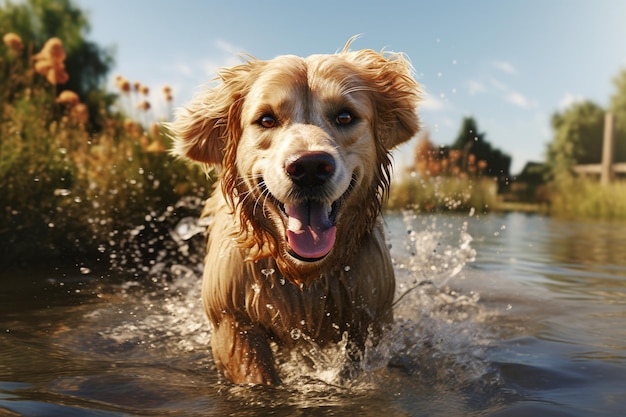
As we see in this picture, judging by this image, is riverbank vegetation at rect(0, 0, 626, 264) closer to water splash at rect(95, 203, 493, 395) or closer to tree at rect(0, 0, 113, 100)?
water splash at rect(95, 203, 493, 395)

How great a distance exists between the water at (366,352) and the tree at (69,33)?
20.1 metres

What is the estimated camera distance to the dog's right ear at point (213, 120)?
454 cm

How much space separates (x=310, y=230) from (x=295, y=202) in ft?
0.65

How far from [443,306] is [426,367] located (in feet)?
7.67

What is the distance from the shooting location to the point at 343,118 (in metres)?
4.20

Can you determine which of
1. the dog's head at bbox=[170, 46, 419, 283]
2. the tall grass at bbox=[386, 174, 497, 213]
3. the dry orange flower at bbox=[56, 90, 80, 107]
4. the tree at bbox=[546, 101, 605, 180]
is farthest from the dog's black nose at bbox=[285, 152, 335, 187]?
the tree at bbox=[546, 101, 605, 180]

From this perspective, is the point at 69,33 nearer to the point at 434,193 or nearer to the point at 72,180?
the point at 434,193

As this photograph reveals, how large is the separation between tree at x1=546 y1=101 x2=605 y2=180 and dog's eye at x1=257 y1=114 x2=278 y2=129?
1284 inches

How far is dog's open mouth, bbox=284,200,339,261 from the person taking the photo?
4020 millimetres

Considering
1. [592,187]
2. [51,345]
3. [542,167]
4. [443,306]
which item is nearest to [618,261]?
[443,306]

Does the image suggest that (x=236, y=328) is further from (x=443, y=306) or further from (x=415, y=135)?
(x=443, y=306)

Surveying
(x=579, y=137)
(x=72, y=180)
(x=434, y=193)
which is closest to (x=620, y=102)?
(x=579, y=137)

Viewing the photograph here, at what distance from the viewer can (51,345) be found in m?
5.09

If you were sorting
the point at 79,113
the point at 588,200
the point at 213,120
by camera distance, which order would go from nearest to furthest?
the point at 213,120 → the point at 79,113 → the point at 588,200
